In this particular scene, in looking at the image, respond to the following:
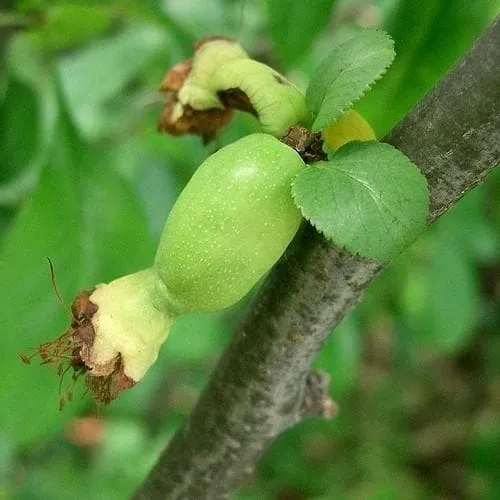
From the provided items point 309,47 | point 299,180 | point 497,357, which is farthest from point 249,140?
point 497,357

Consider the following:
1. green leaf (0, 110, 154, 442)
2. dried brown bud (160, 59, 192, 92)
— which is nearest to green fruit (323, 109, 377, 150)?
dried brown bud (160, 59, 192, 92)

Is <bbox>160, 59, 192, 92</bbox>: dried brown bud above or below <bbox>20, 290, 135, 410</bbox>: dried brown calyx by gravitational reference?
above

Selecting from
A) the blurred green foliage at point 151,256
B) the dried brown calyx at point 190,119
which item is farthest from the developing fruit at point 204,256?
the blurred green foliage at point 151,256

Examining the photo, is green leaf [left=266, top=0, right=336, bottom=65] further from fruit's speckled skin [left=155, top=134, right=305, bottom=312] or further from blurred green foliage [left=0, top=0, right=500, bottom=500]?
fruit's speckled skin [left=155, top=134, right=305, bottom=312]

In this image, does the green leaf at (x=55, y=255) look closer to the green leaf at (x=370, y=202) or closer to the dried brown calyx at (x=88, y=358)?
the dried brown calyx at (x=88, y=358)

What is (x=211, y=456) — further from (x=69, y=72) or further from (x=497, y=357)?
(x=497, y=357)

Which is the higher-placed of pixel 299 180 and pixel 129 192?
pixel 299 180
